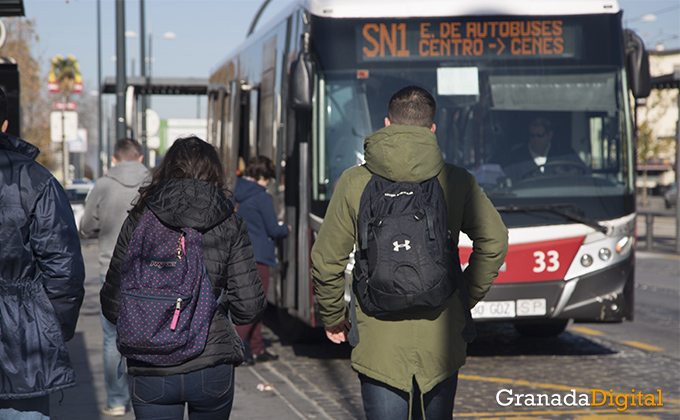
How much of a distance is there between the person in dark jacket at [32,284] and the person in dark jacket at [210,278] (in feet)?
0.71

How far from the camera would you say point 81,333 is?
9.61 metres

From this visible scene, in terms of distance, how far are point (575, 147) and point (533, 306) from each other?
54.0 inches

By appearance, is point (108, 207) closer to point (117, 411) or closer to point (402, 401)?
point (117, 411)

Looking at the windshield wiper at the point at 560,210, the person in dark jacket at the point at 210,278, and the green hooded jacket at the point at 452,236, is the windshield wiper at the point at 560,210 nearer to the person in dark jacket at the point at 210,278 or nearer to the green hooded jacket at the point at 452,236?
the green hooded jacket at the point at 452,236

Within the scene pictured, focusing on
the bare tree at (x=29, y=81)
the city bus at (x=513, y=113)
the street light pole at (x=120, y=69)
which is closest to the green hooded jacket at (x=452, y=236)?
the city bus at (x=513, y=113)

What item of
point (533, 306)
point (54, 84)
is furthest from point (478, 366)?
point (54, 84)

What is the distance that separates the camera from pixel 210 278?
336cm

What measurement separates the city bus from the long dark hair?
3.91 m

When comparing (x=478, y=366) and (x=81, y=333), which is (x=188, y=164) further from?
(x=81, y=333)

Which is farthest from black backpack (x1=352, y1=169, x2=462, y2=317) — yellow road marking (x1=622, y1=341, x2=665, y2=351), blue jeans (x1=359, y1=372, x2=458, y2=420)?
yellow road marking (x1=622, y1=341, x2=665, y2=351)

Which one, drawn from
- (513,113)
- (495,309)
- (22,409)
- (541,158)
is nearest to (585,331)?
(495,309)

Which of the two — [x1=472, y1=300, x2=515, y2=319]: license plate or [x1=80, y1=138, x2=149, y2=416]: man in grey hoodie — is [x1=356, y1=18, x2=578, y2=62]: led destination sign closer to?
[x1=472, y1=300, x2=515, y2=319]: license plate

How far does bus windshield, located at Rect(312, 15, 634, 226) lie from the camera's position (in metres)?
7.58

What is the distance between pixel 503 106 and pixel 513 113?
0.10m
